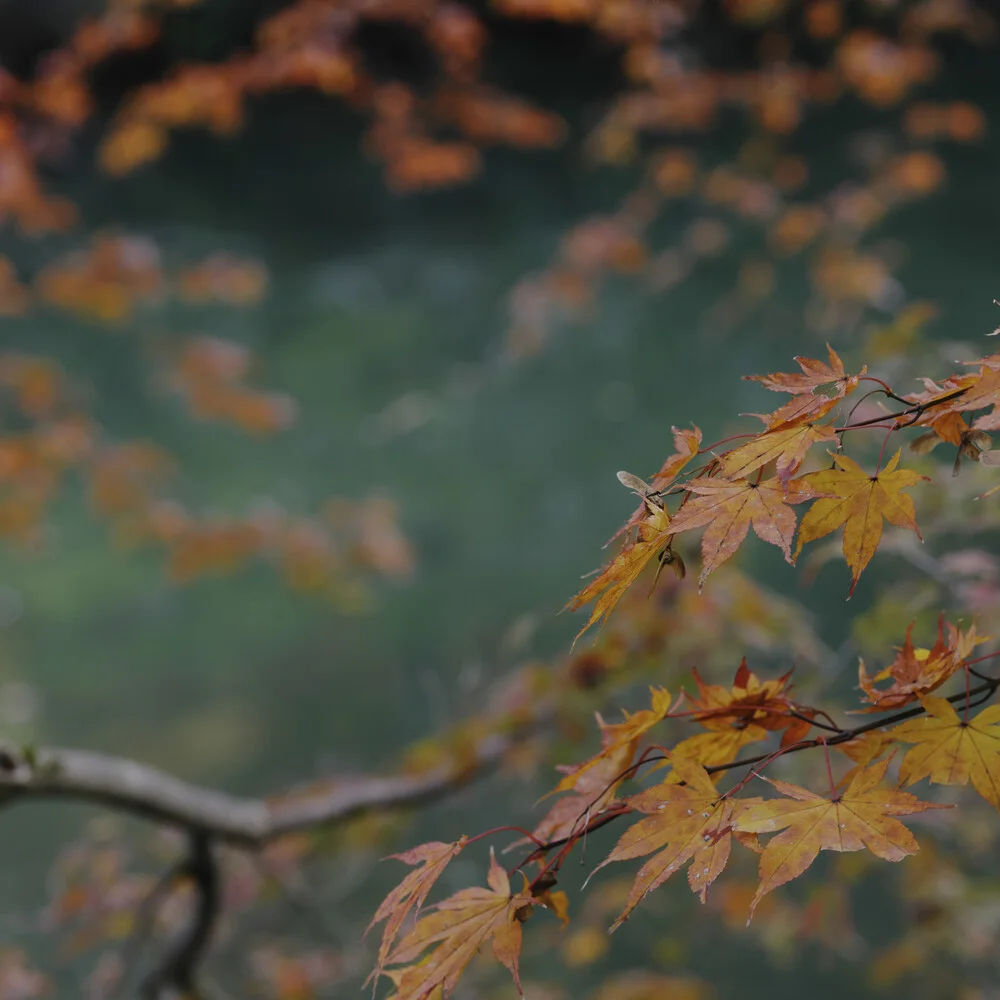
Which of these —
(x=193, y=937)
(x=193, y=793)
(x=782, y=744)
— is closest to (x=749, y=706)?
(x=782, y=744)

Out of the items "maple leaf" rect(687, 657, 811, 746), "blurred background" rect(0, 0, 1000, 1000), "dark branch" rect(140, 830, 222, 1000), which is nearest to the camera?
"maple leaf" rect(687, 657, 811, 746)

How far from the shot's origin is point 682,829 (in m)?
0.58

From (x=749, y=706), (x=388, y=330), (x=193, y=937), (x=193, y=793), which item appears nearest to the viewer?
(x=749, y=706)

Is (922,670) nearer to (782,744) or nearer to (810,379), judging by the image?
(782,744)

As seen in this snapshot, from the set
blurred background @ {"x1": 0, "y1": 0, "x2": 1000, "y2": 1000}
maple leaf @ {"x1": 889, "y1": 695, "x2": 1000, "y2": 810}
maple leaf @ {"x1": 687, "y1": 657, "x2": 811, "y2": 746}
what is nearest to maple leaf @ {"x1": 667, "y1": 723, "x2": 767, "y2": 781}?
maple leaf @ {"x1": 687, "y1": 657, "x2": 811, "y2": 746}

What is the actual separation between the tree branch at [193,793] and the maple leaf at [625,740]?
80 centimetres

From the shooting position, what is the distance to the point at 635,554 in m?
0.55

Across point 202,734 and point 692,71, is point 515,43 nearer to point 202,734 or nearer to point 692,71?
point 692,71

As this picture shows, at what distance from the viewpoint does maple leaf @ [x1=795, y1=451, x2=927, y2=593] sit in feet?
1.93

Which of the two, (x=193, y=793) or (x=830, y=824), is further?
(x=193, y=793)

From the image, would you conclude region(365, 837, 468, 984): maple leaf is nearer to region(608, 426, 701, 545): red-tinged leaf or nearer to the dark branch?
region(608, 426, 701, 545): red-tinged leaf

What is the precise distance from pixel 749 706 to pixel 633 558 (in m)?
0.18

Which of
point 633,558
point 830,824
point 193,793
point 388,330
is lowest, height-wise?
point 830,824

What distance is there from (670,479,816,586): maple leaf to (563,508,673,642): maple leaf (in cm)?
1
